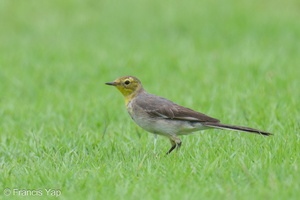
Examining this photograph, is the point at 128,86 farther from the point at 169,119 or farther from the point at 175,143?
the point at 175,143

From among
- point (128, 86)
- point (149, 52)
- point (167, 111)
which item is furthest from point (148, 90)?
point (167, 111)

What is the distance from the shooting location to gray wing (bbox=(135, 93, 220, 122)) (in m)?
6.58

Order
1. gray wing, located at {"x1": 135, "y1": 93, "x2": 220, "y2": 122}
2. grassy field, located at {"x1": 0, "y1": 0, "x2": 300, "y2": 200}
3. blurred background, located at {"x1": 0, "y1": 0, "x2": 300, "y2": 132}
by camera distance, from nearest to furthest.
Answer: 1. grassy field, located at {"x1": 0, "y1": 0, "x2": 300, "y2": 200}
2. gray wing, located at {"x1": 135, "y1": 93, "x2": 220, "y2": 122}
3. blurred background, located at {"x1": 0, "y1": 0, "x2": 300, "y2": 132}

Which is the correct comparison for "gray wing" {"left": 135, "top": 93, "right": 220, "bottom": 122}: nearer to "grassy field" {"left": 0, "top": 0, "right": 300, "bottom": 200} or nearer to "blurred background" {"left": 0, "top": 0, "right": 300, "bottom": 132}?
"grassy field" {"left": 0, "top": 0, "right": 300, "bottom": 200}

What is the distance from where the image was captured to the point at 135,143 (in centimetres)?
709

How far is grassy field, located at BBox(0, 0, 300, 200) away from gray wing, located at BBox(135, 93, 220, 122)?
0.36 metres

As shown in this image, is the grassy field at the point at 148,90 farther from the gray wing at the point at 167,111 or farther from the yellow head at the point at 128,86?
the yellow head at the point at 128,86

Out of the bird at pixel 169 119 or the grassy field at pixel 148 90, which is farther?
the bird at pixel 169 119

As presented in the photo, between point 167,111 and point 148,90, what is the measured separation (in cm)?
381

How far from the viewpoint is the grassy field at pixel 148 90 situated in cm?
538

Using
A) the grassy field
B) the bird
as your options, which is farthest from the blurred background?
the bird

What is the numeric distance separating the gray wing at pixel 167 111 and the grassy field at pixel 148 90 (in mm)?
359

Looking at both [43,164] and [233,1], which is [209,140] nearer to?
[43,164]

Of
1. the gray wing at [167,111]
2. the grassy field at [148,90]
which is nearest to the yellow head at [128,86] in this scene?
the gray wing at [167,111]
